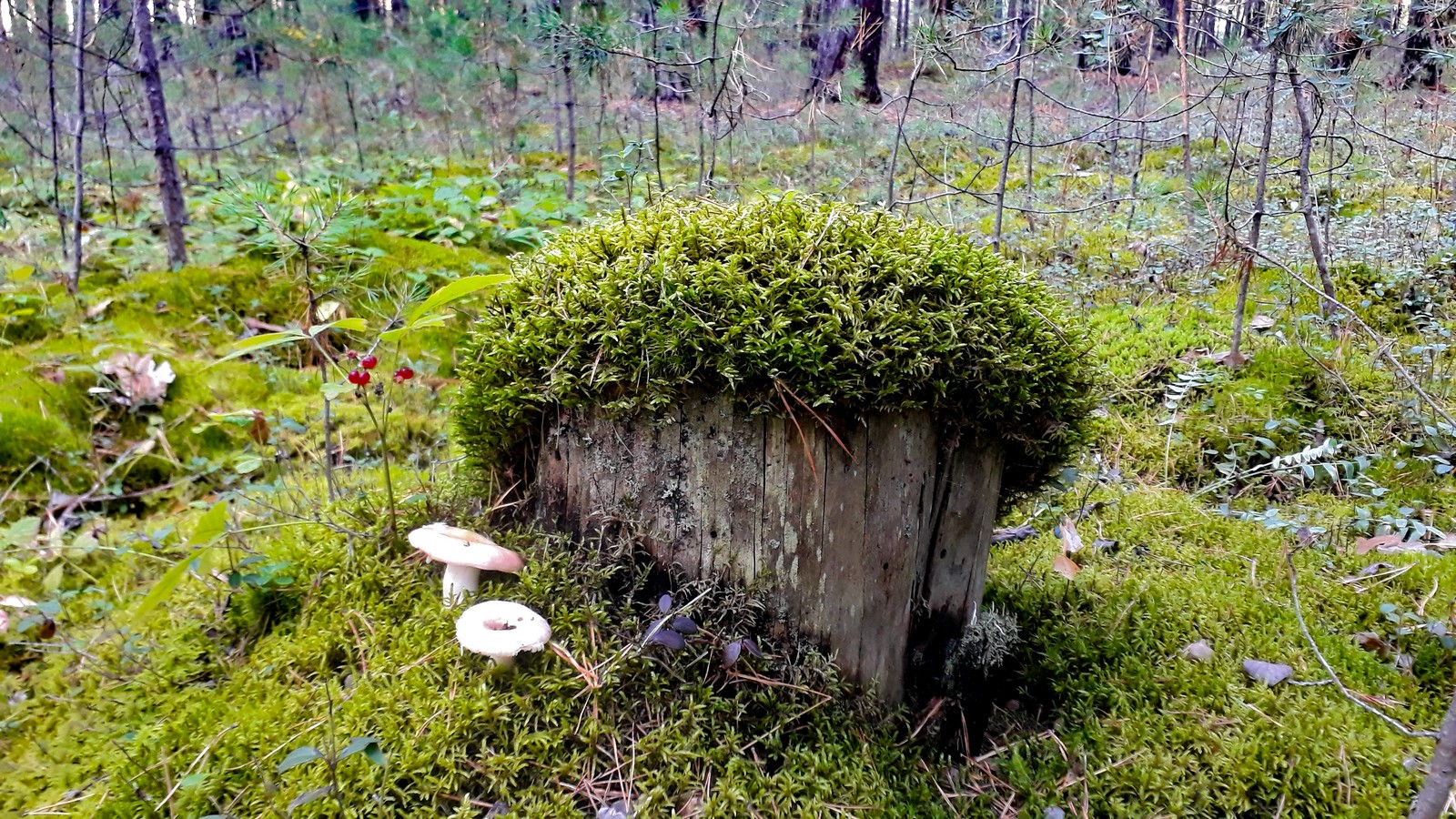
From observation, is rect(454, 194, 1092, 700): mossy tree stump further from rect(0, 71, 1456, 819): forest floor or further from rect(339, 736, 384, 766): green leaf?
rect(339, 736, 384, 766): green leaf

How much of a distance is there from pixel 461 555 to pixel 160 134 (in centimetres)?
546

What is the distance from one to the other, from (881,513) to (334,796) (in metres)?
1.51

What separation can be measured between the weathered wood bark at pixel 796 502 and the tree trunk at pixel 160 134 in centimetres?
523

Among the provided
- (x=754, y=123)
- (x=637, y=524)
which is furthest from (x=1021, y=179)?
(x=637, y=524)

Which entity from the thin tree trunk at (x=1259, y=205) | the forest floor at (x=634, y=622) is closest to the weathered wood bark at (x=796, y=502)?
the forest floor at (x=634, y=622)

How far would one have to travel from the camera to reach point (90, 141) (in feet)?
34.4

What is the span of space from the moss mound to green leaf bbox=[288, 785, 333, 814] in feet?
3.28

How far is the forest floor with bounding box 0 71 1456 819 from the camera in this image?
185cm

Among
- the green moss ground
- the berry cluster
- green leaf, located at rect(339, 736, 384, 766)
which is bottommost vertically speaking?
the green moss ground

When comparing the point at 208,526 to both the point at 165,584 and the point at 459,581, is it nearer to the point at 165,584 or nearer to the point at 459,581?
the point at 165,584

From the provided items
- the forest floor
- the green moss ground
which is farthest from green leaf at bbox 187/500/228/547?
the green moss ground

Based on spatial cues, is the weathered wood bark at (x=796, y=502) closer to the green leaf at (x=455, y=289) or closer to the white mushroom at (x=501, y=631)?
the white mushroom at (x=501, y=631)

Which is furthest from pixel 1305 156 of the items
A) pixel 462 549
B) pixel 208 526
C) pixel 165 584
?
pixel 165 584

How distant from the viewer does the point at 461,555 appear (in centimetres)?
194
